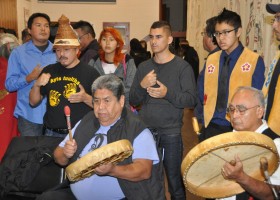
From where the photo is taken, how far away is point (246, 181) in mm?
1834

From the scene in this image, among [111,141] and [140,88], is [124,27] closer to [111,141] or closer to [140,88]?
[140,88]

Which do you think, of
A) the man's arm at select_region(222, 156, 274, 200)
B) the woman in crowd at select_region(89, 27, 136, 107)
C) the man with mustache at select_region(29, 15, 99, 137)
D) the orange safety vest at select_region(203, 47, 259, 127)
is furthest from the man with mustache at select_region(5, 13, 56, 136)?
the man's arm at select_region(222, 156, 274, 200)

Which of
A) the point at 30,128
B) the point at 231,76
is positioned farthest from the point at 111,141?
the point at 30,128

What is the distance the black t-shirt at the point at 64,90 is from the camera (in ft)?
10.2

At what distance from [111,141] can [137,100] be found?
90cm

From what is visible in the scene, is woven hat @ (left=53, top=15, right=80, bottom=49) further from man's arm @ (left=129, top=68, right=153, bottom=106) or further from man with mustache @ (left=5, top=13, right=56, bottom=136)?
man's arm @ (left=129, top=68, right=153, bottom=106)

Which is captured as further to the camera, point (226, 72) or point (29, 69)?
point (29, 69)

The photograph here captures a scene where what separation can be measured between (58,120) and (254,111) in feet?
4.99

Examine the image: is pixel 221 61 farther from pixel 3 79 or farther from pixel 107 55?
pixel 3 79

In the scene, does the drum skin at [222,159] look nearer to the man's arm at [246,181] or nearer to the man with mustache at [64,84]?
the man's arm at [246,181]

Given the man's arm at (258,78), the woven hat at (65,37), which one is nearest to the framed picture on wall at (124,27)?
the woven hat at (65,37)

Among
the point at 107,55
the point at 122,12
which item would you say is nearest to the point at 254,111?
the point at 107,55

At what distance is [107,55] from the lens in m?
3.96

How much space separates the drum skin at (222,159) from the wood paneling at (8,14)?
26.1ft
